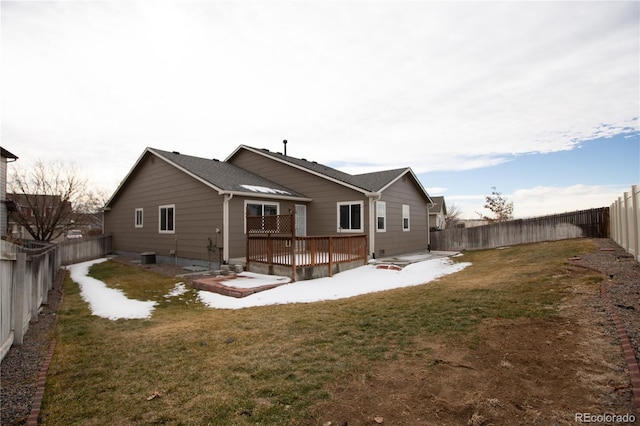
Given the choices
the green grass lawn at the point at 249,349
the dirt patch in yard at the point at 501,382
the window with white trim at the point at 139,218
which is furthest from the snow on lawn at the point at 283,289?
the window with white trim at the point at 139,218

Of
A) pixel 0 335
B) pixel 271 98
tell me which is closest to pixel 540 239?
pixel 271 98

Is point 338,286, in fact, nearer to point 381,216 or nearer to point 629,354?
point 381,216

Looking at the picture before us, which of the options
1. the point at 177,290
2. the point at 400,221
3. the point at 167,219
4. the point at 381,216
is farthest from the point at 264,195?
the point at 400,221

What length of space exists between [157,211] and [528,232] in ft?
67.1

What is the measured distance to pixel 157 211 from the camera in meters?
16.6

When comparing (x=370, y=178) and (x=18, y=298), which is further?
(x=370, y=178)

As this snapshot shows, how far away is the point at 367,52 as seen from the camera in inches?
449

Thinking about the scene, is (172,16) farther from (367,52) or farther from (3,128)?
(3,128)

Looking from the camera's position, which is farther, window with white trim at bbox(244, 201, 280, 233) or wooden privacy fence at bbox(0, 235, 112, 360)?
window with white trim at bbox(244, 201, 280, 233)

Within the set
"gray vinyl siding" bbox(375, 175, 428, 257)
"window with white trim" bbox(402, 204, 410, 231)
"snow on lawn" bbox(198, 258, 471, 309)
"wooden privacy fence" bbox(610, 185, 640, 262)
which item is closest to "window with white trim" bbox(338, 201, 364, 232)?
"gray vinyl siding" bbox(375, 175, 428, 257)

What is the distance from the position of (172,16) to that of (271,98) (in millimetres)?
6158

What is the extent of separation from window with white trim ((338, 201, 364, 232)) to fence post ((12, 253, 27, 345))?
37.3ft

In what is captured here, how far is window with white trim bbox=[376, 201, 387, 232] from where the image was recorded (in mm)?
14711

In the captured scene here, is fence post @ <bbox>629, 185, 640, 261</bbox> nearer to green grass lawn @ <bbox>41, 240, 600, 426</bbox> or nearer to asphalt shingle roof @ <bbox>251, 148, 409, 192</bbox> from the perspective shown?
green grass lawn @ <bbox>41, 240, 600, 426</bbox>
